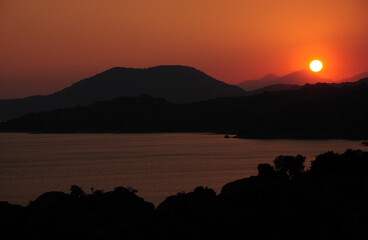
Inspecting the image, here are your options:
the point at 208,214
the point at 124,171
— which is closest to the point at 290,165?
the point at 208,214

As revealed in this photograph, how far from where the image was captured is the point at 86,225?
29.2 metres

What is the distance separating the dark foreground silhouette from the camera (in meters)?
28.9

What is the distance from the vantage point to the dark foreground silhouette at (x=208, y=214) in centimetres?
2893

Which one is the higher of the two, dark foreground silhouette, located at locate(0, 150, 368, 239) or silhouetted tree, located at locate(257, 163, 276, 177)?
silhouetted tree, located at locate(257, 163, 276, 177)

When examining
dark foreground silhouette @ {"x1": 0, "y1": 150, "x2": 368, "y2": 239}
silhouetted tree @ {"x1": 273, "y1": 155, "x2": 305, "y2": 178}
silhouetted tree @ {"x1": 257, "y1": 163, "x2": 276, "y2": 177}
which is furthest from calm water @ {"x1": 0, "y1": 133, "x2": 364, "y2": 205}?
dark foreground silhouette @ {"x1": 0, "y1": 150, "x2": 368, "y2": 239}

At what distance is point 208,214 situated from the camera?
1309 inches

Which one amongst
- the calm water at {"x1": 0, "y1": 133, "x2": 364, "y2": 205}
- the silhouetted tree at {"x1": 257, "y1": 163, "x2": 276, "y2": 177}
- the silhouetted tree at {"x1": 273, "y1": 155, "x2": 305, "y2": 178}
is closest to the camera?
the silhouetted tree at {"x1": 257, "y1": 163, "x2": 276, "y2": 177}

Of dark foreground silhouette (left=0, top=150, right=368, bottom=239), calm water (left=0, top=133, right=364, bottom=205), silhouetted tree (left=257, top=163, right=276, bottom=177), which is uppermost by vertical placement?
silhouetted tree (left=257, top=163, right=276, bottom=177)

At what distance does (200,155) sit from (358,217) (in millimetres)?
112303

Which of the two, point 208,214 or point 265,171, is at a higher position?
point 265,171

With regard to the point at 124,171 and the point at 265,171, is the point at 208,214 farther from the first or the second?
the point at 124,171

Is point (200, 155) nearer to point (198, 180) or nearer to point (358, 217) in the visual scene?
point (198, 180)

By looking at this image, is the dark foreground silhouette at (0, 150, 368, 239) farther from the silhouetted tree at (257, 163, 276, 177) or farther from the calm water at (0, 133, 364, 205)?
the calm water at (0, 133, 364, 205)

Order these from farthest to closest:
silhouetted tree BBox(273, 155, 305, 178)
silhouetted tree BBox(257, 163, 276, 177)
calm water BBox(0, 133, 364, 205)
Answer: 1. calm water BBox(0, 133, 364, 205)
2. silhouetted tree BBox(273, 155, 305, 178)
3. silhouetted tree BBox(257, 163, 276, 177)
